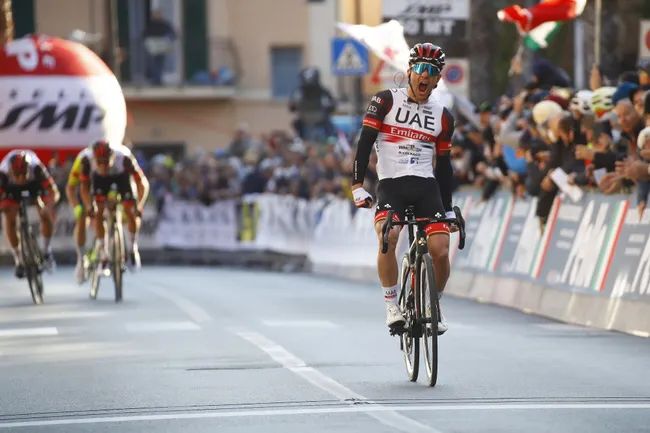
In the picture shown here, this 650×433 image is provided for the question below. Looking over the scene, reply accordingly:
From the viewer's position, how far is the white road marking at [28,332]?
16562 mm

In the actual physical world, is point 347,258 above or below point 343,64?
below

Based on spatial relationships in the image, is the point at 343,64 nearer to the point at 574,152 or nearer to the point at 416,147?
the point at 574,152

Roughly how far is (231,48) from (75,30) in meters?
4.36

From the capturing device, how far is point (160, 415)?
10.4 m

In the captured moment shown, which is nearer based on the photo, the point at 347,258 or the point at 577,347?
the point at 577,347

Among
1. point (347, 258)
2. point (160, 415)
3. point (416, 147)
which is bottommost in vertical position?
point (347, 258)

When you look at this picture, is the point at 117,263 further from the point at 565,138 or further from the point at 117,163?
the point at 565,138

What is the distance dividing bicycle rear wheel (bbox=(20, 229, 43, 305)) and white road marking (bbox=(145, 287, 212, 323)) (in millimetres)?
1475

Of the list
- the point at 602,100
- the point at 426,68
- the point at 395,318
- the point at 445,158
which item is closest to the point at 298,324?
the point at 602,100

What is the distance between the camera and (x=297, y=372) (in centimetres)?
1255

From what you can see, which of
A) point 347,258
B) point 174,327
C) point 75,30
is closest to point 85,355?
point 174,327

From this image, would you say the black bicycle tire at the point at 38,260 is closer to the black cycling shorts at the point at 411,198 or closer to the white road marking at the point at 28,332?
the white road marking at the point at 28,332

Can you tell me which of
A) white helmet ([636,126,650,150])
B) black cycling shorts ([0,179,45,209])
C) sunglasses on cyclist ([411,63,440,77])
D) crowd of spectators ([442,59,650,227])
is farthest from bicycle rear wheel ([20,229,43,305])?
sunglasses on cyclist ([411,63,440,77])

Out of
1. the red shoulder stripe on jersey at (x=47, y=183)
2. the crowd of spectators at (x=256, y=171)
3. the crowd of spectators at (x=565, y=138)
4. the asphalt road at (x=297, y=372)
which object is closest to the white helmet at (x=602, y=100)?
the crowd of spectators at (x=565, y=138)
